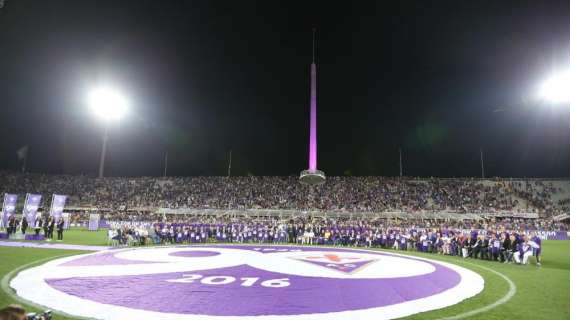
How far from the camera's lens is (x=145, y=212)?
54969 mm

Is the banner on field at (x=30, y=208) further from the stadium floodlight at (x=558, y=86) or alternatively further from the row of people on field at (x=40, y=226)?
the stadium floodlight at (x=558, y=86)

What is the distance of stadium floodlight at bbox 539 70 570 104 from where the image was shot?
25.3 metres

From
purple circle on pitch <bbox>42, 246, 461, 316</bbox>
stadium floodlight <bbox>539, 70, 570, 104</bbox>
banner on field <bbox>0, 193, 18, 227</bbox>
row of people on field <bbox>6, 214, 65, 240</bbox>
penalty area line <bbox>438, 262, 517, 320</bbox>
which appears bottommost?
purple circle on pitch <bbox>42, 246, 461, 316</bbox>

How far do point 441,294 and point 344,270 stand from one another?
4.79 meters

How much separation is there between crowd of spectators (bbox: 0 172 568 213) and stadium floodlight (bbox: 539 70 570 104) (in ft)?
80.4

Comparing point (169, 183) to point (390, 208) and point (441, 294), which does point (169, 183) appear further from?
point (441, 294)

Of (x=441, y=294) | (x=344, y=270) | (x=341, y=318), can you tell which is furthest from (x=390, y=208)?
(x=341, y=318)

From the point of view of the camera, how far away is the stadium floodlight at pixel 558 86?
25.3m

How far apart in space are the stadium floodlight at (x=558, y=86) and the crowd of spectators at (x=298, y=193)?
24.5 m

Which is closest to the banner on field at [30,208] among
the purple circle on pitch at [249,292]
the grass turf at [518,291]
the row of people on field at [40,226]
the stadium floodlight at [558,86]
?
the row of people on field at [40,226]

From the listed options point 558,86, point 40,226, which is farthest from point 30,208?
point 558,86

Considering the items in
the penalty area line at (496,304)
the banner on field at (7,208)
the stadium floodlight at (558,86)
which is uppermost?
the stadium floodlight at (558,86)

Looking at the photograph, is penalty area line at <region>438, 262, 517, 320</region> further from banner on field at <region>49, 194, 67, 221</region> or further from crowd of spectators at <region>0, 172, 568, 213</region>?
crowd of spectators at <region>0, 172, 568, 213</region>

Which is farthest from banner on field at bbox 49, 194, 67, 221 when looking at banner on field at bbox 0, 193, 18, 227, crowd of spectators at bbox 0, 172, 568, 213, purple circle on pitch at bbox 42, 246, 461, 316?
purple circle on pitch at bbox 42, 246, 461, 316
